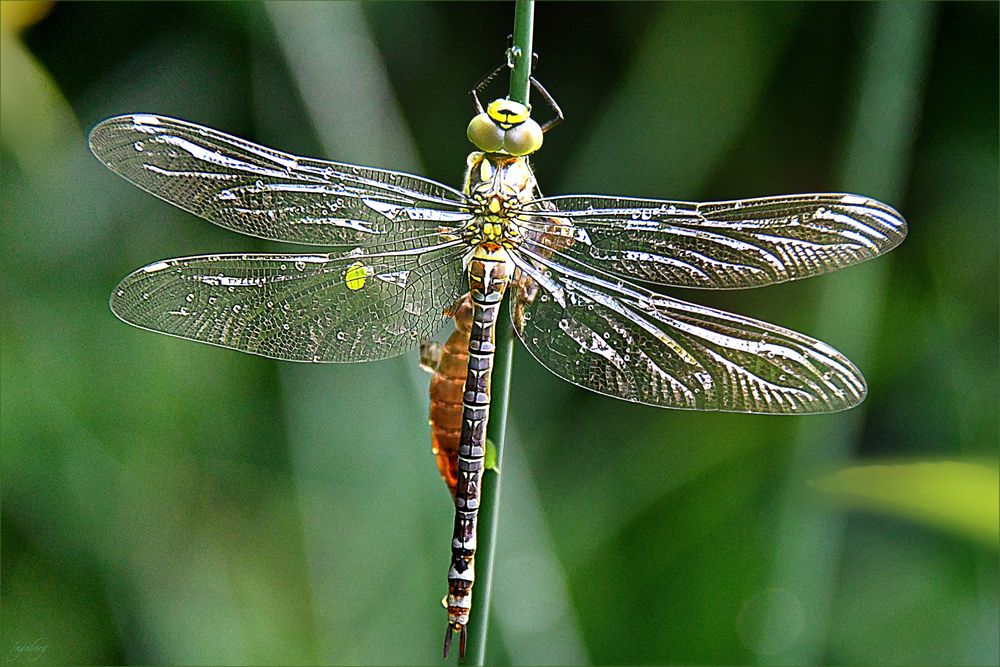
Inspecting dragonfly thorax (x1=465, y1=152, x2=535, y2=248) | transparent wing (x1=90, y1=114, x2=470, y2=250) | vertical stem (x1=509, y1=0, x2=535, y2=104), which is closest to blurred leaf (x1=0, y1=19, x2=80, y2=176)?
transparent wing (x1=90, y1=114, x2=470, y2=250)

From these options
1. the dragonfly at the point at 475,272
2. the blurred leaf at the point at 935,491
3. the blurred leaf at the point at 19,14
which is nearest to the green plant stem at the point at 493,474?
the dragonfly at the point at 475,272

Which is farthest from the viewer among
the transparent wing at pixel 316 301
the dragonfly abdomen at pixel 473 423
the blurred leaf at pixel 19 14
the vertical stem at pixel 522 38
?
the blurred leaf at pixel 19 14

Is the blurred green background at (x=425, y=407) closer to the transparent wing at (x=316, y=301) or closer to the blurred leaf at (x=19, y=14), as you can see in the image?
the blurred leaf at (x=19, y=14)

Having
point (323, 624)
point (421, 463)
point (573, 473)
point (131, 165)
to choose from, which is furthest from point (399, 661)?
point (131, 165)

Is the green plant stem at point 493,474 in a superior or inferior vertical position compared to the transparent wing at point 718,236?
inferior

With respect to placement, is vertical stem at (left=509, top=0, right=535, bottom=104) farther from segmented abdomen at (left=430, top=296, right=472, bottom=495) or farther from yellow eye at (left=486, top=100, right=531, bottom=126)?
segmented abdomen at (left=430, top=296, right=472, bottom=495)

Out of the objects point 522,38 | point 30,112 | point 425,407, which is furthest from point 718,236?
point 30,112
